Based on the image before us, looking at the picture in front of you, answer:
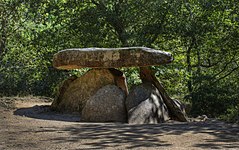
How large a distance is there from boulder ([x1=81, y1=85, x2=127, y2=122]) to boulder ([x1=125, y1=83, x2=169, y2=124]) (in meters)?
0.21

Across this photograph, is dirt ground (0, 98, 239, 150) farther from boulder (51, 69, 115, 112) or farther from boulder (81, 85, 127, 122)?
boulder (51, 69, 115, 112)

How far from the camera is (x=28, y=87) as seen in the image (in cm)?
1591

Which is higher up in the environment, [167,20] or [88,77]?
Answer: [167,20]

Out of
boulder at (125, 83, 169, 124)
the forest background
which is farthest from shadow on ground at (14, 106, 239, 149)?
the forest background

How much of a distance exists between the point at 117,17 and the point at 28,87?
15.7ft

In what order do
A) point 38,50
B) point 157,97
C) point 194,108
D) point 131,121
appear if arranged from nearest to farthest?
1. point 131,121
2. point 157,97
3. point 194,108
4. point 38,50

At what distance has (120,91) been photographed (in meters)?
9.67

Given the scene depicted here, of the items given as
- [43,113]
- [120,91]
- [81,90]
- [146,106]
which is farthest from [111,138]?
[81,90]

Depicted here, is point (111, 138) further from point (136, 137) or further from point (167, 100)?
point (167, 100)

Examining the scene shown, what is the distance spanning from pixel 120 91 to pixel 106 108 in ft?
2.61

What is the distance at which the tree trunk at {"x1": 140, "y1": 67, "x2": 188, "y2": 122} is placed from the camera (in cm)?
970

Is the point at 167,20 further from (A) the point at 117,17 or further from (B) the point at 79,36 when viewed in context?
(B) the point at 79,36

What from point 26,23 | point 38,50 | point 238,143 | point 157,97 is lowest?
point 238,143

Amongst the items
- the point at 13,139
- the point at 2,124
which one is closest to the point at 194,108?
the point at 2,124
